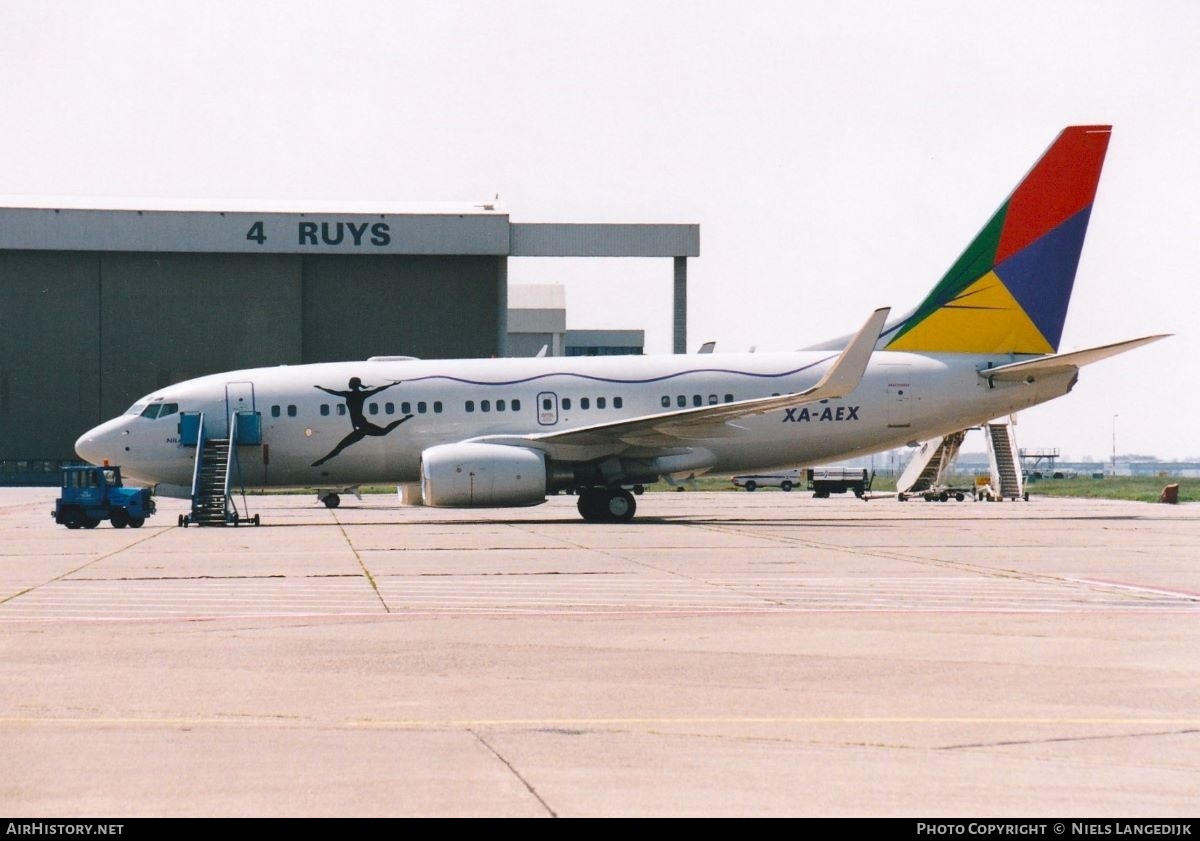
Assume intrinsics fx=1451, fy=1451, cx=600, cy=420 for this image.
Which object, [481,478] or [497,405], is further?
[497,405]

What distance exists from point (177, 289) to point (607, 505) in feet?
139

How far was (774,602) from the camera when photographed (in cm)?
1427

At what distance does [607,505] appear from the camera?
103ft

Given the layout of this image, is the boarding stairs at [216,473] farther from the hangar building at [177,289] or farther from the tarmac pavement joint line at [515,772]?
the hangar building at [177,289]

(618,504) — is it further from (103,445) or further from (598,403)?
(103,445)

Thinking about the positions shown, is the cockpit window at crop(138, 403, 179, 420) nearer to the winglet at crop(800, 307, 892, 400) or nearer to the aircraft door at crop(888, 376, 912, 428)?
the winglet at crop(800, 307, 892, 400)

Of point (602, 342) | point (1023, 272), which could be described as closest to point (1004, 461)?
point (1023, 272)

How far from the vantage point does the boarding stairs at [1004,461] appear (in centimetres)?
4931

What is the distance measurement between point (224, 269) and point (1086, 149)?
44963 mm

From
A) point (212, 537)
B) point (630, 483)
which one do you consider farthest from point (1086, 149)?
point (212, 537)

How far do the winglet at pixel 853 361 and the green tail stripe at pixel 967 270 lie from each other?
5672mm

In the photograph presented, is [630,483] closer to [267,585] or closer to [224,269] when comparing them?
[267,585]

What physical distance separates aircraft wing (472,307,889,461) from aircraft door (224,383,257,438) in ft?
17.0

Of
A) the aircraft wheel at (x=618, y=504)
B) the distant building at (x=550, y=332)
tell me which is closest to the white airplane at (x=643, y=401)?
the aircraft wheel at (x=618, y=504)
